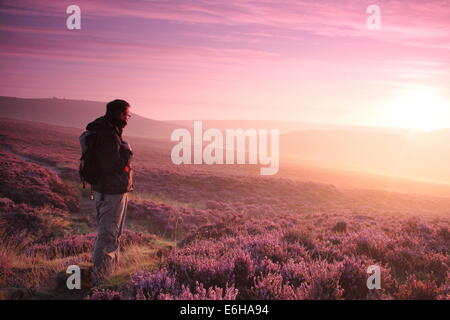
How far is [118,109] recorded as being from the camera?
5.04m

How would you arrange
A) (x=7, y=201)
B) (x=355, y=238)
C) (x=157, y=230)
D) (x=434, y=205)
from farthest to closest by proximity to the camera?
(x=434, y=205) → (x=157, y=230) → (x=7, y=201) → (x=355, y=238)

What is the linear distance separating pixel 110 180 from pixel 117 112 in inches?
47.8

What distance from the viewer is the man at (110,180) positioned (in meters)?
4.85

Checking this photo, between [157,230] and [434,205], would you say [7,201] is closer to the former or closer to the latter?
[157,230]

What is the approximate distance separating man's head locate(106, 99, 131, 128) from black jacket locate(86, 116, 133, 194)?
10 centimetres

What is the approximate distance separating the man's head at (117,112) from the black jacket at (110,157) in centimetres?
10

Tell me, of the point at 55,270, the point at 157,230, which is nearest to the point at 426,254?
the point at 55,270

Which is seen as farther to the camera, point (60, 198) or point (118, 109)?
point (60, 198)

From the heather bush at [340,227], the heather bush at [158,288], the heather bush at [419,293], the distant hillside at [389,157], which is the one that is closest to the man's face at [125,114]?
the heather bush at [158,288]

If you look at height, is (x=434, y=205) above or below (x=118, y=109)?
below

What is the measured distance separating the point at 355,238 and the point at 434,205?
3655cm

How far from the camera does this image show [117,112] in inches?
198

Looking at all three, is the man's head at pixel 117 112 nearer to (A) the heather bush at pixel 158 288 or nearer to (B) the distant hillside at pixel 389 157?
(A) the heather bush at pixel 158 288

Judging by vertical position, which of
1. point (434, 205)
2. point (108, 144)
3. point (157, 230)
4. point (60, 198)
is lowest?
point (434, 205)
